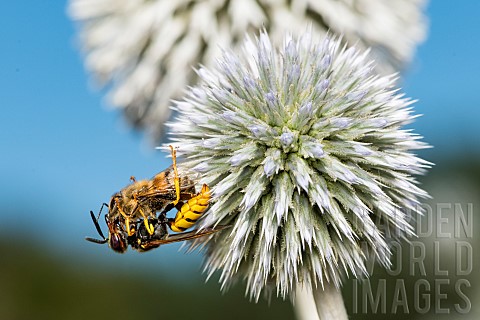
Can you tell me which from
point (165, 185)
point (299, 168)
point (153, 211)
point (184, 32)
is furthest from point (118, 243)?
point (184, 32)

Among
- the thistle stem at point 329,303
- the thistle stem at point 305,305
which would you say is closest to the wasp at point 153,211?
the thistle stem at point 329,303

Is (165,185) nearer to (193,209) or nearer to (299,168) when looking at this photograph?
(193,209)

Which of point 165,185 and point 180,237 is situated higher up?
point 165,185

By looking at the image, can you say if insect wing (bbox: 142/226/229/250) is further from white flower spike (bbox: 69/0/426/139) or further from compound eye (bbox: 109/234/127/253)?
white flower spike (bbox: 69/0/426/139)

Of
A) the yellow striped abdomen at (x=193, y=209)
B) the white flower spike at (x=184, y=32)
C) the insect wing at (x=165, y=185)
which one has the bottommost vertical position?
the yellow striped abdomen at (x=193, y=209)

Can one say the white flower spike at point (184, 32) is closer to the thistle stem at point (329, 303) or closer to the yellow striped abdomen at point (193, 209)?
the yellow striped abdomen at point (193, 209)

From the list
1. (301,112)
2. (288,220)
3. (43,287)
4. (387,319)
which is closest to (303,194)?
(288,220)
